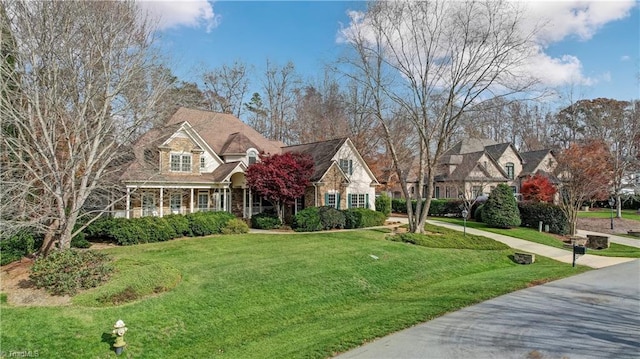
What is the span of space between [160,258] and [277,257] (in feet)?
13.8

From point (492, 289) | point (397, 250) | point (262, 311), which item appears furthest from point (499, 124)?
point (262, 311)

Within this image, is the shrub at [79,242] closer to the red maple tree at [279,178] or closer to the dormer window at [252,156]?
the red maple tree at [279,178]

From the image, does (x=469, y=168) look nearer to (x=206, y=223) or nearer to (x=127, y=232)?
(x=206, y=223)

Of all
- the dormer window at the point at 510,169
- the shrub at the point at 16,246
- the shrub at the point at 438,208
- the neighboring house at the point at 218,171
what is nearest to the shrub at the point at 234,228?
the neighboring house at the point at 218,171

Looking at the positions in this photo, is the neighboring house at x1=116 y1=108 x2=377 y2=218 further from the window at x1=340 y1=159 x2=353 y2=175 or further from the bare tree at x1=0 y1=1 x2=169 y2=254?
the bare tree at x1=0 y1=1 x2=169 y2=254

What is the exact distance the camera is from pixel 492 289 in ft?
35.6

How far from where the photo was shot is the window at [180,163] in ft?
75.4

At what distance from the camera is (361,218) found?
23625mm

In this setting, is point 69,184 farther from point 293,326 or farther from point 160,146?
point 160,146

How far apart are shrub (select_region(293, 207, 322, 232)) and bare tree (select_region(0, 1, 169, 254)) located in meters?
10.4

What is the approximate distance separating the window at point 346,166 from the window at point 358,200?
5.42 feet

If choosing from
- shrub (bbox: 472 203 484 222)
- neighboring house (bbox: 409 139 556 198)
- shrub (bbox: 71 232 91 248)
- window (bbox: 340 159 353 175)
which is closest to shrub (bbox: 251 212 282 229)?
window (bbox: 340 159 353 175)

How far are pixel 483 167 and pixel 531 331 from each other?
3449cm

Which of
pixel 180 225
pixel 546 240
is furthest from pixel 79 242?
pixel 546 240
